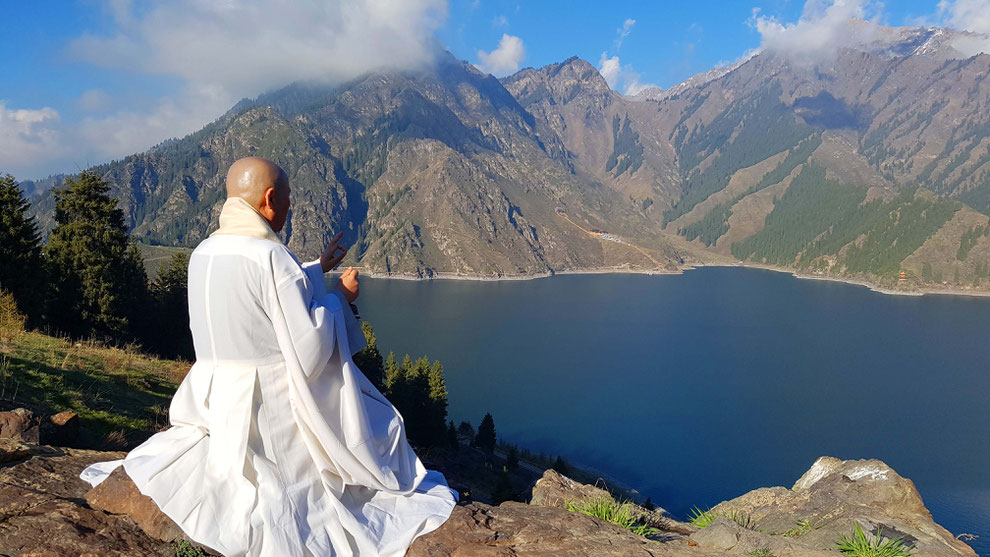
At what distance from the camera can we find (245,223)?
296 centimetres

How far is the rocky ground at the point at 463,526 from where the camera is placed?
2967 mm

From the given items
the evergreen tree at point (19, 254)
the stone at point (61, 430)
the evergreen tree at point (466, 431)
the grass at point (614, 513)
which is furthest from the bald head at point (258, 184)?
the evergreen tree at point (466, 431)

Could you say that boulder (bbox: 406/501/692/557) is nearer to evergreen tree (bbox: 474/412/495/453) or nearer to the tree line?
the tree line

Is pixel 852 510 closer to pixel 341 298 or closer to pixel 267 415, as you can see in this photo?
pixel 341 298

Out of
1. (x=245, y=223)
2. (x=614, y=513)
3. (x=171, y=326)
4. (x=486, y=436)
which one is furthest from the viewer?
(x=486, y=436)

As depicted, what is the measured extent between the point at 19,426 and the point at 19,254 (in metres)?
18.8

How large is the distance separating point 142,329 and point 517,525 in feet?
86.7

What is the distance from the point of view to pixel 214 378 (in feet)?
10.1

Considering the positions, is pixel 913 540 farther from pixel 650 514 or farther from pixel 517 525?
pixel 517 525

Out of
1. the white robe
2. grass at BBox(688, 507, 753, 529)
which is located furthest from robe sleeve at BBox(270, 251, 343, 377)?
grass at BBox(688, 507, 753, 529)

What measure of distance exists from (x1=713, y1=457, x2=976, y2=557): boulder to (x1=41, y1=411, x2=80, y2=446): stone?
6.14 m

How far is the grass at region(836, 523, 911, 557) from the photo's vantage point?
3.46 metres

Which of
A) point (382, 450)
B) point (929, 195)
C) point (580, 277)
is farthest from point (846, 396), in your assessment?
point (929, 195)

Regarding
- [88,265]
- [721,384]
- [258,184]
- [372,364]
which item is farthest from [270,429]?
[721,384]
